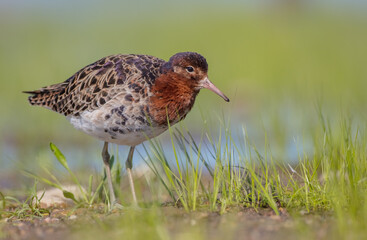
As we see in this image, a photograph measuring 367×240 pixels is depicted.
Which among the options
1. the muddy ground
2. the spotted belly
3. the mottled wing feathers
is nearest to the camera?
the muddy ground

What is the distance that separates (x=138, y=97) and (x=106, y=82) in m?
0.47

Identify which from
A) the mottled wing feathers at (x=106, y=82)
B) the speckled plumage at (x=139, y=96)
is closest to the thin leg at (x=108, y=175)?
the speckled plumage at (x=139, y=96)

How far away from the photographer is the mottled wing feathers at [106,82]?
19.9 ft

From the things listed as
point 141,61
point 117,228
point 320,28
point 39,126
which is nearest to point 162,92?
point 141,61

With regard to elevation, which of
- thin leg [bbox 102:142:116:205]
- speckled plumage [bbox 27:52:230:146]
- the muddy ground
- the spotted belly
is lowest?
the muddy ground

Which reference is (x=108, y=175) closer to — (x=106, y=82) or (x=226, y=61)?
(x=106, y=82)

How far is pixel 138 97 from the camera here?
5.93m

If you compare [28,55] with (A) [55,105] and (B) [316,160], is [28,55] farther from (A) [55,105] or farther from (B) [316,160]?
(B) [316,160]

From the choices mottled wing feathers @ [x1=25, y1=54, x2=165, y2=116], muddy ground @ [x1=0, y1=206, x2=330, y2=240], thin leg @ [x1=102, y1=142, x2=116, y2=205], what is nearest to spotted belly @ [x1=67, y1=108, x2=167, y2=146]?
mottled wing feathers @ [x1=25, y1=54, x2=165, y2=116]

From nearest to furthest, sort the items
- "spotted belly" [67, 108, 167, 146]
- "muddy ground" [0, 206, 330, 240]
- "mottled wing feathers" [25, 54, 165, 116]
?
"muddy ground" [0, 206, 330, 240] → "spotted belly" [67, 108, 167, 146] → "mottled wing feathers" [25, 54, 165, 116]

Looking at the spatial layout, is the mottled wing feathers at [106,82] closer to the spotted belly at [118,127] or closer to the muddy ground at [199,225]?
the spotted belly at [118,127]

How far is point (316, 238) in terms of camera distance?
418 centimetres

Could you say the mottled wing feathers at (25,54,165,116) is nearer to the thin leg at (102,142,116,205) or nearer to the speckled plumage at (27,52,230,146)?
the speckled plumage at (27,52,230,146)

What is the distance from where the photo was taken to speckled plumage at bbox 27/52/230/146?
5.88 m
